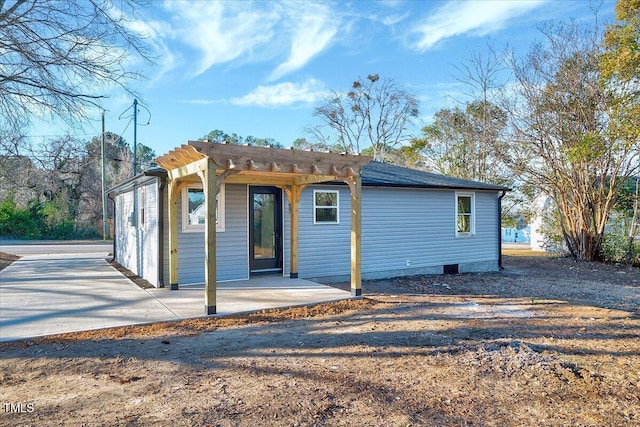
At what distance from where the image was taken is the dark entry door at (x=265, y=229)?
8.95m

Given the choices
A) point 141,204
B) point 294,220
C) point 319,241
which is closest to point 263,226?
point 294,220

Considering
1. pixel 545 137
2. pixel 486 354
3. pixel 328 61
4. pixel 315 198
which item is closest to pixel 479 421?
pixel 486 354

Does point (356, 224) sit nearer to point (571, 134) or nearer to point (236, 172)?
point (236, 172)

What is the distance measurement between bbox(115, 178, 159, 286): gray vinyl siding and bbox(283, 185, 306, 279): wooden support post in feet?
8.99

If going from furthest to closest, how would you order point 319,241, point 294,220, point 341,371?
point 319,241
point 294,220
point 341,371

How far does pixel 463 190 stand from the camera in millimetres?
11211

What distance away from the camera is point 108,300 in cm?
670

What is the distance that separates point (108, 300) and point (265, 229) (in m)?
3.50

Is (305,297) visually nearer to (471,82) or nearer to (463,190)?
(463,190)

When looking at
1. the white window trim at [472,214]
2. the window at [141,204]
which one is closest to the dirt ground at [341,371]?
the window at [141,204]

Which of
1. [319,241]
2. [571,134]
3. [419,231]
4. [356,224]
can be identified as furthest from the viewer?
[571,134]

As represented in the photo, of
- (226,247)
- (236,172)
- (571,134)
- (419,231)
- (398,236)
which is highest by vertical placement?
(571,134)

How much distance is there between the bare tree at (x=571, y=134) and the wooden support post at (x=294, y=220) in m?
9.16

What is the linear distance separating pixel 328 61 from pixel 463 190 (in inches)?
530
